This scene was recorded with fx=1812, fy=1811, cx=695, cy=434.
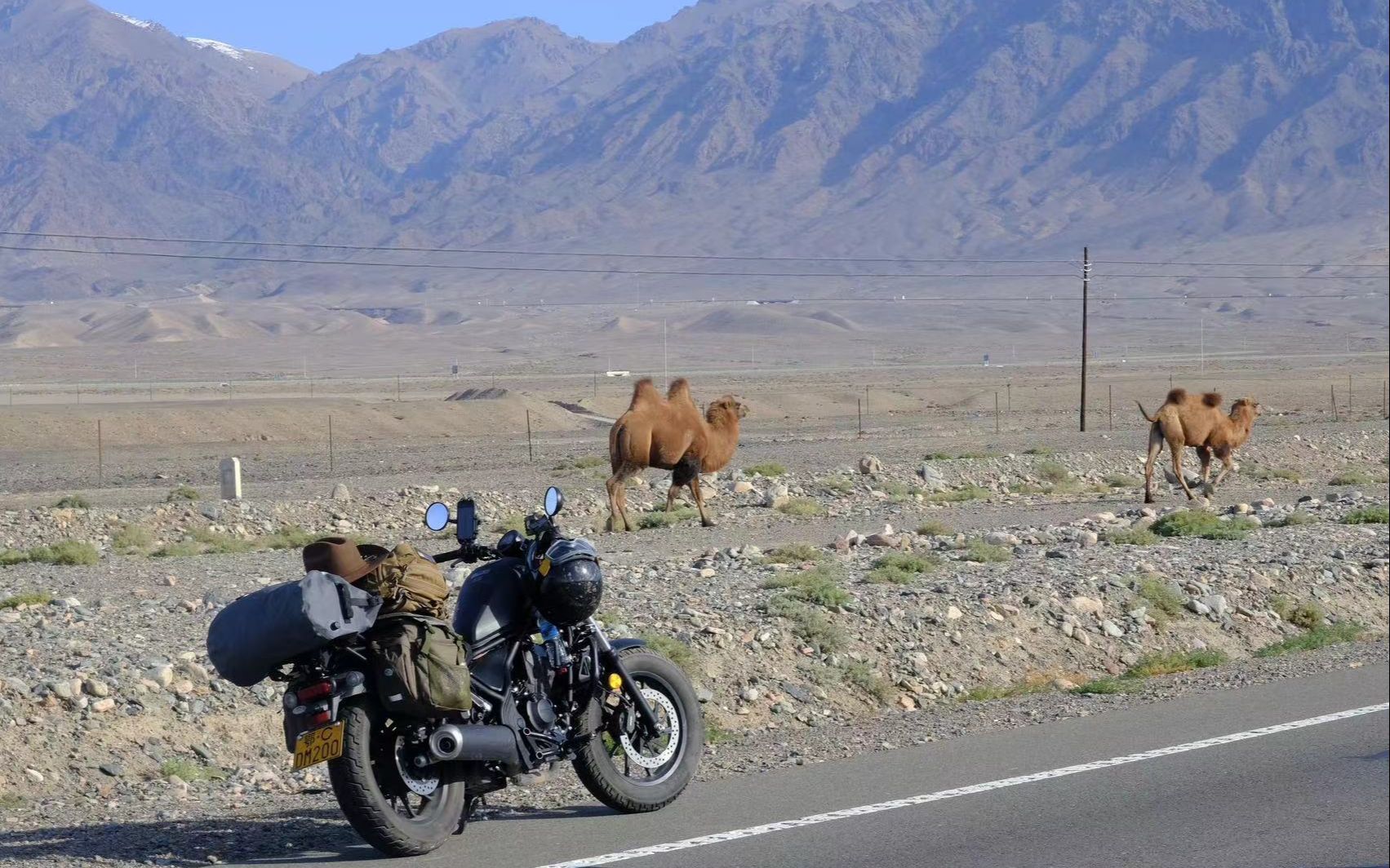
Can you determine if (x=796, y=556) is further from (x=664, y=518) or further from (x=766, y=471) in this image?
(x=766, y=471)

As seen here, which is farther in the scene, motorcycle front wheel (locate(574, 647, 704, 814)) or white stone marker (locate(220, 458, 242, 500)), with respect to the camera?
white stone marker (locate(220, 458, 242, 500))

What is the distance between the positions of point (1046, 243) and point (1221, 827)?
7625 inches

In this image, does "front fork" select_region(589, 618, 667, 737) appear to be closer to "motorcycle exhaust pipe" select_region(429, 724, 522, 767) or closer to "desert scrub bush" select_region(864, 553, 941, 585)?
"motorcycle exhaust pipe" select_region(429, 724, 522, 767)

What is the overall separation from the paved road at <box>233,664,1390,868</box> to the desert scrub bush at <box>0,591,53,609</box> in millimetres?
7703

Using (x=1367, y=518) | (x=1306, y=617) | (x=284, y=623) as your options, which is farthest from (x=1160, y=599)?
(x=284, y=623)

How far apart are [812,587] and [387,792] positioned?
680cm

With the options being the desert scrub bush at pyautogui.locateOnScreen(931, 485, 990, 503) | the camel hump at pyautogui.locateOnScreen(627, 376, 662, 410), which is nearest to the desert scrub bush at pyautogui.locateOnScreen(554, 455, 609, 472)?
the desert scrub bush at pyautogui.locateOnScreen(931, 485, 990, 503)

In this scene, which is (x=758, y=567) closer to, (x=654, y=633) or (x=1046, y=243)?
(x=654, y=633)

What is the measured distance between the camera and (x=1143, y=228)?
197 meters

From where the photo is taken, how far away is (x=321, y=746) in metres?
7.50

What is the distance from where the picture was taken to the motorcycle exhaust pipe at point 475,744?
7.74m

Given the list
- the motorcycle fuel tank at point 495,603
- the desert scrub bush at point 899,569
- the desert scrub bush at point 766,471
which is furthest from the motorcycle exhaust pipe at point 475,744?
the desert scrub bush at point 766,471

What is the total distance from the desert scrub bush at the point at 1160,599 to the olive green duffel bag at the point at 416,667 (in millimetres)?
7952

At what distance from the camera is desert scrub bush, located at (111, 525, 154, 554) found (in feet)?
70.8
